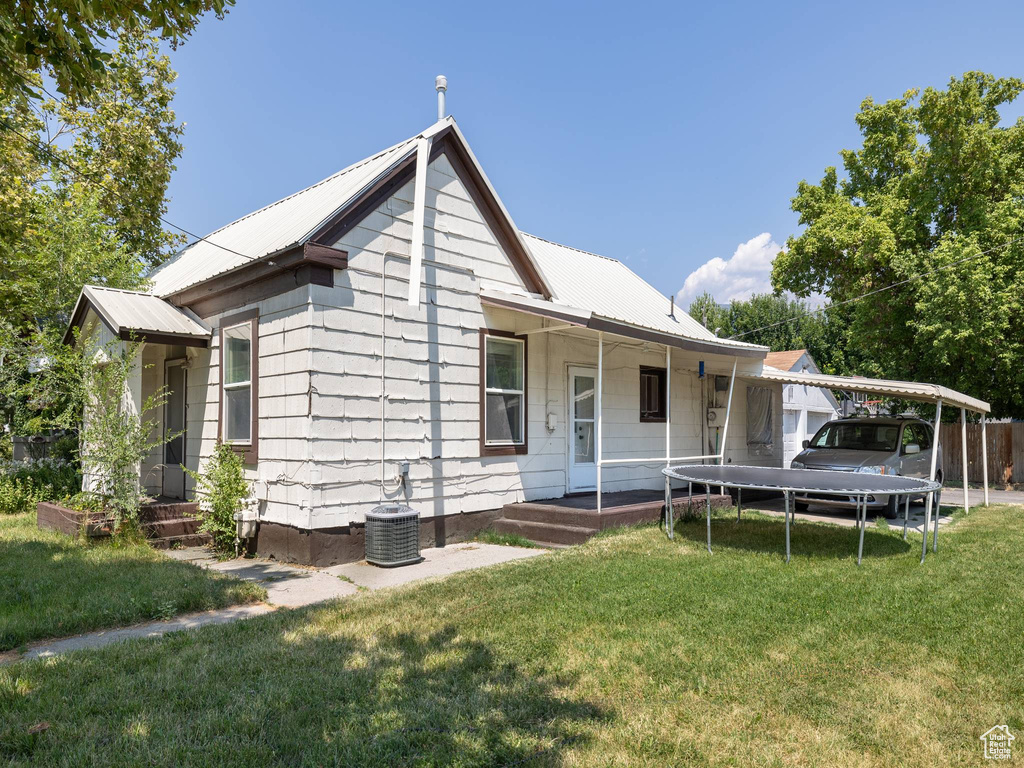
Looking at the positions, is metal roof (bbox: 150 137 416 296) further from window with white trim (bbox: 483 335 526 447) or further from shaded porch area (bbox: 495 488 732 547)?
shaded porch area (bbox: 495 488 732 547)

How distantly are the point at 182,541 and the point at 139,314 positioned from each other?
3.19 meters

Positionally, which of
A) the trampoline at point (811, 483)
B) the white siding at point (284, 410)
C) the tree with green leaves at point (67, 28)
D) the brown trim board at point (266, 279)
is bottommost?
the trampoline at point (811, 483)

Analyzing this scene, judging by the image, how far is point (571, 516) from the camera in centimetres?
898

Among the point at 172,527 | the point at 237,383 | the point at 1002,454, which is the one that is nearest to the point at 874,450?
the point at 237,383

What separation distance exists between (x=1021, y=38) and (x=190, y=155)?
68.3 ft

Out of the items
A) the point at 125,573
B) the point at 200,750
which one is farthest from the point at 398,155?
the point at 200,750

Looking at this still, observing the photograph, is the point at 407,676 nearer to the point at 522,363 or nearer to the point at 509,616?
the point at 509,616

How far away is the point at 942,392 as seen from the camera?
10164 millimetres

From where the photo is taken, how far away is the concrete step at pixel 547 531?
8.73m

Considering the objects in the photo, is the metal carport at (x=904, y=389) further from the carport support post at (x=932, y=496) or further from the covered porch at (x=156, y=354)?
the covered porch at (x=156, y=354)

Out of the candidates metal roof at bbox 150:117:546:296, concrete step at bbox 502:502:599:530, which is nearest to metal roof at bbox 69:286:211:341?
metal roof at bbox 150:117:546:296

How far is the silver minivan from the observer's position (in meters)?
11.4

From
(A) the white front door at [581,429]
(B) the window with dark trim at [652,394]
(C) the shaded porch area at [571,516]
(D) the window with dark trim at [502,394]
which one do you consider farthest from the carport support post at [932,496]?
(D) the window with dark trim at [502,394]

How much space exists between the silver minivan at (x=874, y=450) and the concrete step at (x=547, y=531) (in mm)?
4535
